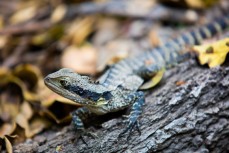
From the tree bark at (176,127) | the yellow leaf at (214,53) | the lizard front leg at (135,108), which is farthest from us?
the yellow leaf at (214,53)

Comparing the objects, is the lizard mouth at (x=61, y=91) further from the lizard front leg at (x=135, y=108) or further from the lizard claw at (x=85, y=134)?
the lizard front leg at (x=135, y=108)

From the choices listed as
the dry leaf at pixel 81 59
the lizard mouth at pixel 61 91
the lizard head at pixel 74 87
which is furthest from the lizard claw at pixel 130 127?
the dry leaf at pixel 81 59

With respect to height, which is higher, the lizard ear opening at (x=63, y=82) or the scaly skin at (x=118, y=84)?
the lizard ear opening at (x=63, y=82)

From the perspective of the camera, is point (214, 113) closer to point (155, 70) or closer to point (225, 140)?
A: point (225, 140)

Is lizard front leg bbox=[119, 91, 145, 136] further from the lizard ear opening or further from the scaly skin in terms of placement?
the lizard ear opening

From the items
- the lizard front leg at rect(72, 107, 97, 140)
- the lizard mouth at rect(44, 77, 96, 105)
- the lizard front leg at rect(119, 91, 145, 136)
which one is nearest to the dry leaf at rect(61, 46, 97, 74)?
the lizard front leg at rect(72, 107, 97, 140)

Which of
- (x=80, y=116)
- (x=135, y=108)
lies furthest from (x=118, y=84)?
(x=80, y=116)
